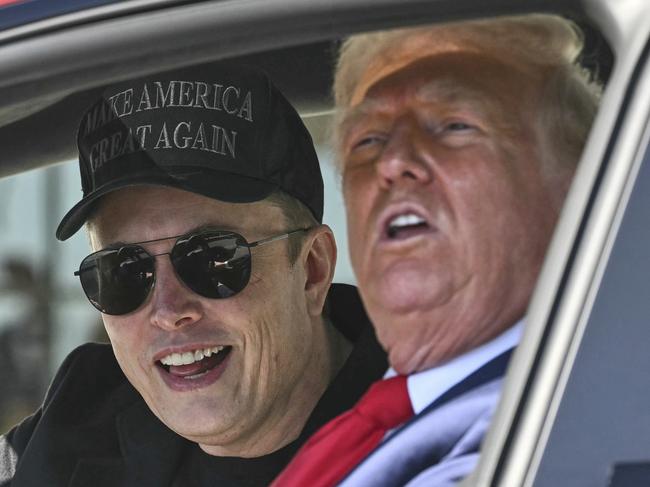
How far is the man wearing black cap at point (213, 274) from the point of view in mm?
2346

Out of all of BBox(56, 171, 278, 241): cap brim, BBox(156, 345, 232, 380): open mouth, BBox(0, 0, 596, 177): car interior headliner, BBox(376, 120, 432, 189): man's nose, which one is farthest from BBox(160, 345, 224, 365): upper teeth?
BBox(0, 0, 596, 177): car interior headliner

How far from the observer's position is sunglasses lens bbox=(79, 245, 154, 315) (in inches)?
93.1

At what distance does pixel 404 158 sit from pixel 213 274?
25.4 inches

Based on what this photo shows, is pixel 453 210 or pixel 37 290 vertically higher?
pixel 37 290

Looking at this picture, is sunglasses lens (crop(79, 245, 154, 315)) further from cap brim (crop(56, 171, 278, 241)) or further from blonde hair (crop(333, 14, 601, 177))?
blonde hair (crop(333, 14, 601, 177))

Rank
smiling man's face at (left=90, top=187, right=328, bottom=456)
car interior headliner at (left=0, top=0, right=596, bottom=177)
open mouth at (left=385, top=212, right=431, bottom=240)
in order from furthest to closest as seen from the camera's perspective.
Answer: smiling man's face at (left=90, top=187, right=328, bottom=456) → open mouth at (left=385, top=212, right=431, bottom=240) → car interior headliner at (left=0, top=0, right=596, bottom=177)

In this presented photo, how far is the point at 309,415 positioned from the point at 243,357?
183mm

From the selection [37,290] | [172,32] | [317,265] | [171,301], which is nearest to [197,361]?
[171,301]

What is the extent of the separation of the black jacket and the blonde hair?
717 mm

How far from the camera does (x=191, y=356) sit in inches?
95.7

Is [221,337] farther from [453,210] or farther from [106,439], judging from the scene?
[453,210]

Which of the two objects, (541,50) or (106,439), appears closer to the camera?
(541,50)

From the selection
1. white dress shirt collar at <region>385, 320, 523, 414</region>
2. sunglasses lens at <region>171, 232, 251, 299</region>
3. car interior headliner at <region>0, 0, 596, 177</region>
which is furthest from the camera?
sunglasses lens at <region>171, 232, 251, 299</region>

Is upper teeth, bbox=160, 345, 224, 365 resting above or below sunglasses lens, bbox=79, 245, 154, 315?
below
